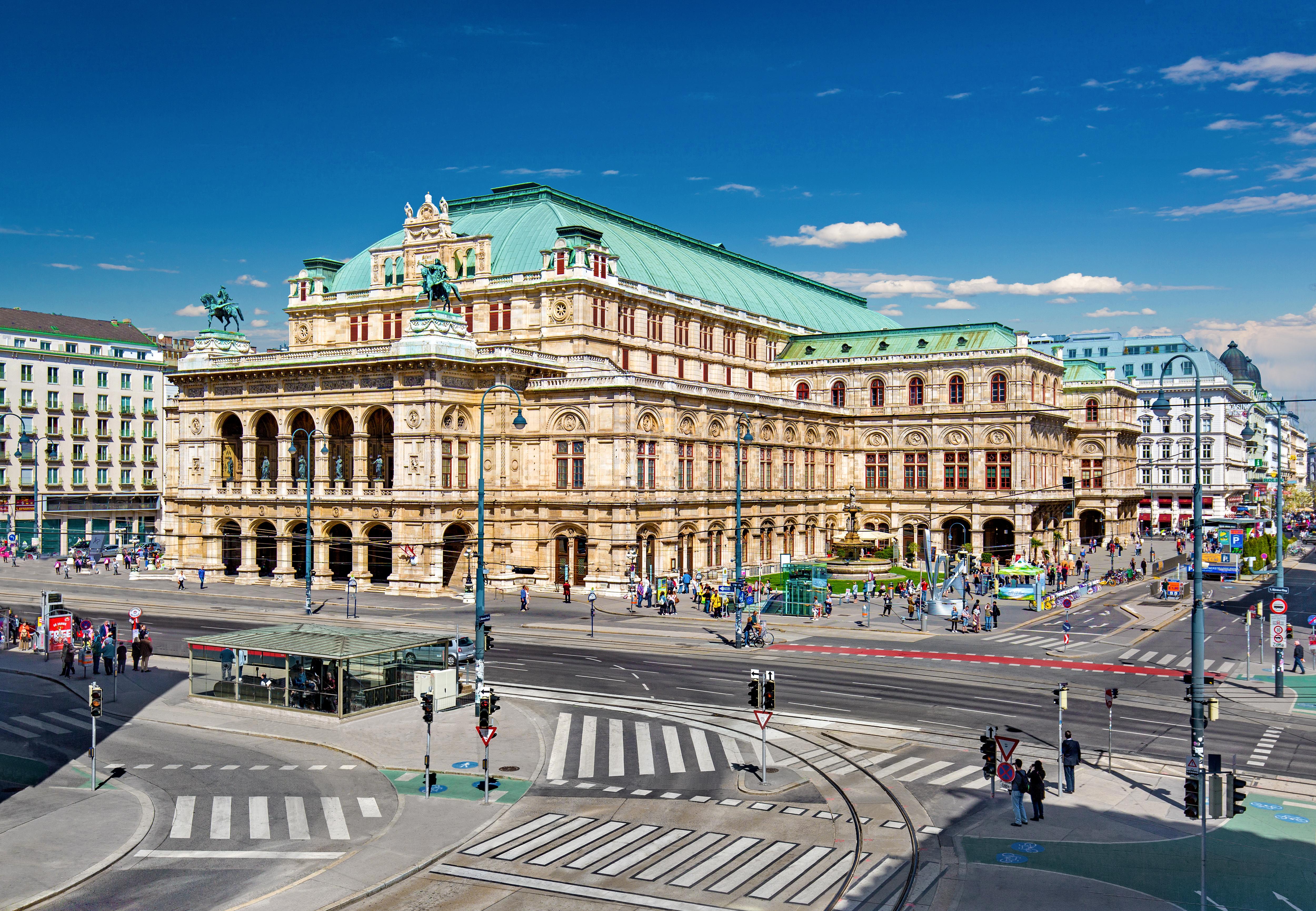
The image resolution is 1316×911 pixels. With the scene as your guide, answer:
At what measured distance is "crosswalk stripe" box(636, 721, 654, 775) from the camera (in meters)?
30.2

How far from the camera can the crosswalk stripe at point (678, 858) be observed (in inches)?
875

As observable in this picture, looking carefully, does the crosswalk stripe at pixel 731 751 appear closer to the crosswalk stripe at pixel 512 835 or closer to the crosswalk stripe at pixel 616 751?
the crosswalk stripe at pixel 616 751

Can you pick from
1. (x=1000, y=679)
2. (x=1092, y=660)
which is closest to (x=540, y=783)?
(x=1000, y=679)

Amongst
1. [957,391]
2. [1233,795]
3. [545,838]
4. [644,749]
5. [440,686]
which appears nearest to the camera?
[1233,795]

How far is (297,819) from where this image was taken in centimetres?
2605

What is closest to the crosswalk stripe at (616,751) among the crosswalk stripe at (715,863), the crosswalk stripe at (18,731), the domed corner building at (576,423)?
the crosswalk stripe at (715,863)

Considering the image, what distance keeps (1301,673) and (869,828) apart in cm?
3111

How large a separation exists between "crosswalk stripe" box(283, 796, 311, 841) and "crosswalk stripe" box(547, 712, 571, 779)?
6339 millimetres

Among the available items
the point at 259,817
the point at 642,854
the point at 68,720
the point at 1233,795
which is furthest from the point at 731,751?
the point at 68,720

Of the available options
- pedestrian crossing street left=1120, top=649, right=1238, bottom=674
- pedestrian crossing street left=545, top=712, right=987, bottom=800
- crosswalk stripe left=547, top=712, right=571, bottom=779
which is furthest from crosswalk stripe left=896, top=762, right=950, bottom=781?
pedestrian crossing street left=1120, top=649, right=1238, bottom=674

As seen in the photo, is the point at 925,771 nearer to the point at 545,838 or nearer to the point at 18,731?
the point at 545,838

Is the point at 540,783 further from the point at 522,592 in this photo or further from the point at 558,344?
the point at 558,344

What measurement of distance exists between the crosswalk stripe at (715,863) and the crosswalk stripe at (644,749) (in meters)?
5.92

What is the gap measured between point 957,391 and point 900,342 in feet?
24.4
